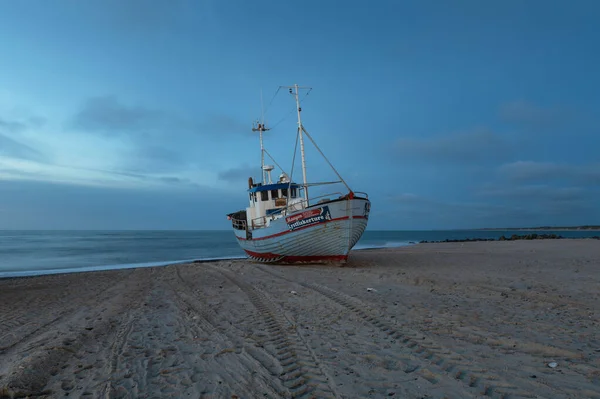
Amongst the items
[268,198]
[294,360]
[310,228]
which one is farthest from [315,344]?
[268,198]

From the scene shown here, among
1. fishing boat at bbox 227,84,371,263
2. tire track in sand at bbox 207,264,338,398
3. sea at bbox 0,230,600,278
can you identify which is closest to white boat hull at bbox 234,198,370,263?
fishing boat at bbox 227,84,371,263

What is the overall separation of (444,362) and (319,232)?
11091 mm

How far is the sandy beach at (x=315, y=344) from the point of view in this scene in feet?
11.5

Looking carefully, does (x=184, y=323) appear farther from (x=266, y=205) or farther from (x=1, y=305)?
(x=266, y=205)

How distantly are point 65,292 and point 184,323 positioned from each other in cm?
802

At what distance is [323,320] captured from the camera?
6.08 metres

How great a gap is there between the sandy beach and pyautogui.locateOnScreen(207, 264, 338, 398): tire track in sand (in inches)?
0.8

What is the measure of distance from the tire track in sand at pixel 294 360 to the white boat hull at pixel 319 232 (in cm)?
810

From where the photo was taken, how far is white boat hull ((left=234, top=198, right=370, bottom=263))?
1472 cm

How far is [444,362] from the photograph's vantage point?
3.99 metres

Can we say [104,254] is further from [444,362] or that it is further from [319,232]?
[444,362]

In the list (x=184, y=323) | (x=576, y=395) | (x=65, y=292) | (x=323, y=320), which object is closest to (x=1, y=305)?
(x=65, y=292)

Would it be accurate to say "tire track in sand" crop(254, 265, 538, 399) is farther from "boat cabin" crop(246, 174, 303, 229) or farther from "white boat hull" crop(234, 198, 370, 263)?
"boat cabin" crop(246, 174, 303, 229)

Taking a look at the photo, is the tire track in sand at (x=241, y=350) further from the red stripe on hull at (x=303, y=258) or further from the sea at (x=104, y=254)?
the sea at (x=104, y=254)
